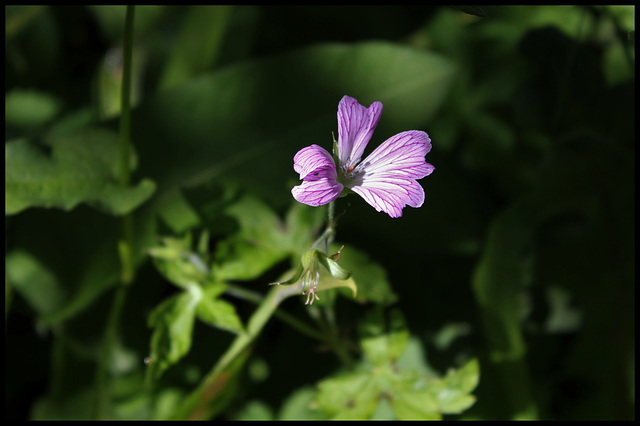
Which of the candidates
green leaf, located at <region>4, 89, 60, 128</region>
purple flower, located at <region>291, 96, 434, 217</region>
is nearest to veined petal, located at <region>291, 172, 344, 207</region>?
purple flower, located at <region>291, 96, 434, 217</region>

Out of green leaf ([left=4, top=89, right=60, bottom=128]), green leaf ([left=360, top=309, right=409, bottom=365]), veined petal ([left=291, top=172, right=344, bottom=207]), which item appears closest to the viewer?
veined petal ([left=291, top=172, right=344, bottom=207])

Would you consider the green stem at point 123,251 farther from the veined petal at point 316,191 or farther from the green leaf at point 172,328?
the veined petal at point 316,191

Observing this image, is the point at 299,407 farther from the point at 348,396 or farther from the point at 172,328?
the point at 172,328

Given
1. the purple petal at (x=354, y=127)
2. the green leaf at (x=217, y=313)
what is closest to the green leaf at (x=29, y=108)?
the green leaf at (x=217, y=313)

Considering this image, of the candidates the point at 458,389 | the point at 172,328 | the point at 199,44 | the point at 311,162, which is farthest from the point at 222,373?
the point at 199,44

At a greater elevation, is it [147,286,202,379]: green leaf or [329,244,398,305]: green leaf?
[329,244,398,305]: green leaf

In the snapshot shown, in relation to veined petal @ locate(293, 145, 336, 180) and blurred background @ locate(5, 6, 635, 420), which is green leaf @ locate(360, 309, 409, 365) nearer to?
blurred background @ locate(5, 6, 635, 420)
